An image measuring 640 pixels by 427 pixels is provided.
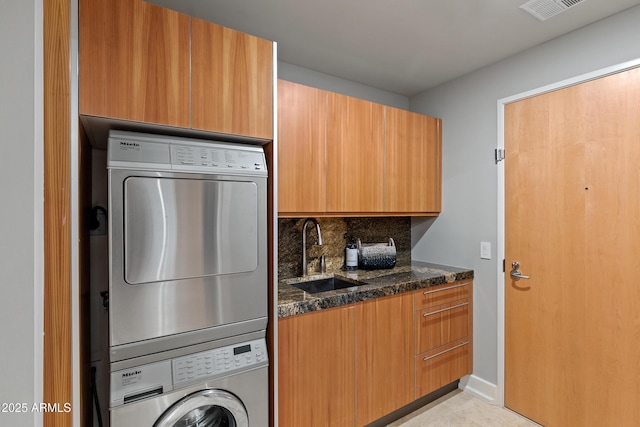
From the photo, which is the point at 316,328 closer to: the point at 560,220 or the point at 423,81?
the point at 560,220

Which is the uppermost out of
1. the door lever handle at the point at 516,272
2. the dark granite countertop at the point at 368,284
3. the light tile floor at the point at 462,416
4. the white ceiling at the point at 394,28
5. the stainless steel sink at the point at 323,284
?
the white ceiling at the point at 394,28

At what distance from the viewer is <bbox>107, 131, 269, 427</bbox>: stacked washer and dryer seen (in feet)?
3.99

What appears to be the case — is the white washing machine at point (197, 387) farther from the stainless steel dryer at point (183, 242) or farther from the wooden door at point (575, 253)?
the wooden door at point (575, 253)

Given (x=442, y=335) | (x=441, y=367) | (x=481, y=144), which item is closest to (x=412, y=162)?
(x=481, y=144)

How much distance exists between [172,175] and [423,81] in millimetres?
2298

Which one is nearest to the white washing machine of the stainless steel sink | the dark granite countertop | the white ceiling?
the dark granite countertop

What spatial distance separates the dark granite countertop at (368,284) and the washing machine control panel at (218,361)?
0.70ft

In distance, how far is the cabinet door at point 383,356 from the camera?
76.0 inches

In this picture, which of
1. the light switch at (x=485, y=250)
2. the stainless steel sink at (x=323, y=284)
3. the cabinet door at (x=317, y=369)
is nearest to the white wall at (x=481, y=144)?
the light switch at (x=485, y=250)

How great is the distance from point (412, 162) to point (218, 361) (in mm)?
2003

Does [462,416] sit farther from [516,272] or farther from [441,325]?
[516,272]

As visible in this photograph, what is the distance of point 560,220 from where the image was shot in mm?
2023

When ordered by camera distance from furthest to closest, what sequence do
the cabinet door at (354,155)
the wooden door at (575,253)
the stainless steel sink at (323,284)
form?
1. the stainless steel sink at (323,284)
2. the cabinet door at (354,155)
3. the wooden door at (575,253)

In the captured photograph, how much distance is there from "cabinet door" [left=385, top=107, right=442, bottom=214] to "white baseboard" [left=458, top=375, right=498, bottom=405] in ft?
4.54
